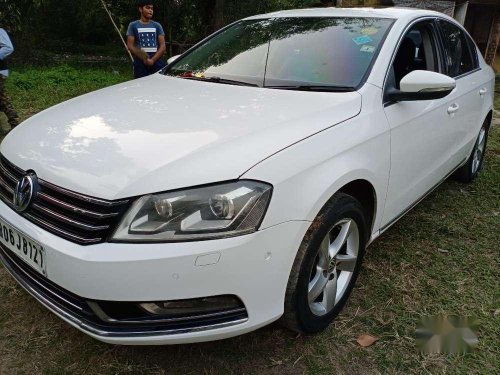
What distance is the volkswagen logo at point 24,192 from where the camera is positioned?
185 centimetres

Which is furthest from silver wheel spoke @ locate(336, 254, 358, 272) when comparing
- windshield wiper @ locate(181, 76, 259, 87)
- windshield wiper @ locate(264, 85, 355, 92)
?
windshield wiper @ locate(181, 76, 259, 87)

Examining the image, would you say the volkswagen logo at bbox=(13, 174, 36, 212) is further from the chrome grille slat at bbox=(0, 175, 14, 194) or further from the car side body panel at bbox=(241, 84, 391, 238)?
the car side body panel at bbox=(241, 84, 391, 238)

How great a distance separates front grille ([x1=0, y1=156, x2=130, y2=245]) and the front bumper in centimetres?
4

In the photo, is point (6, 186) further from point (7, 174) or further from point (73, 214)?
point (73, 214)

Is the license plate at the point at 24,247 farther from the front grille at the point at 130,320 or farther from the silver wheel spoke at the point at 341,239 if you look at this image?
the silver wheel spoke at the point at 341,239

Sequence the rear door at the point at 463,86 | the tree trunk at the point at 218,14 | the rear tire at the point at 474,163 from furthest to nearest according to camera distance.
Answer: the tree trunk at the point at 218,14 → the rear tire at the point at 474,163 → the rear door at the point at 463,86

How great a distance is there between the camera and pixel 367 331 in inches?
90.0

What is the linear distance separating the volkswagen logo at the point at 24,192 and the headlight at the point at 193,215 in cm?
48

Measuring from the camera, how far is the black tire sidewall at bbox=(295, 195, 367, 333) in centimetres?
190

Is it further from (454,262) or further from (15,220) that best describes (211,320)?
(454,262)

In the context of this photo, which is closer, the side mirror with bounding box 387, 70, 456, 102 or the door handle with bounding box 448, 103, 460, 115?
the side mirror with bounding box 387, 70, 456, 102

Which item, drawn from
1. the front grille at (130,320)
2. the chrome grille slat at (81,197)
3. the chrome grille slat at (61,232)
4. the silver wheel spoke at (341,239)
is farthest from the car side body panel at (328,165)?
the chrome grille slat at (61,232)

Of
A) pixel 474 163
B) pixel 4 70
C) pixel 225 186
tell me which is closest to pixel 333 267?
pixel 225 186

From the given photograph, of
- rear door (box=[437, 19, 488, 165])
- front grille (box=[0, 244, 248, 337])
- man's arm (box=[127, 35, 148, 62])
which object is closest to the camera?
front grille (box=[0, 244, 248, 337])
